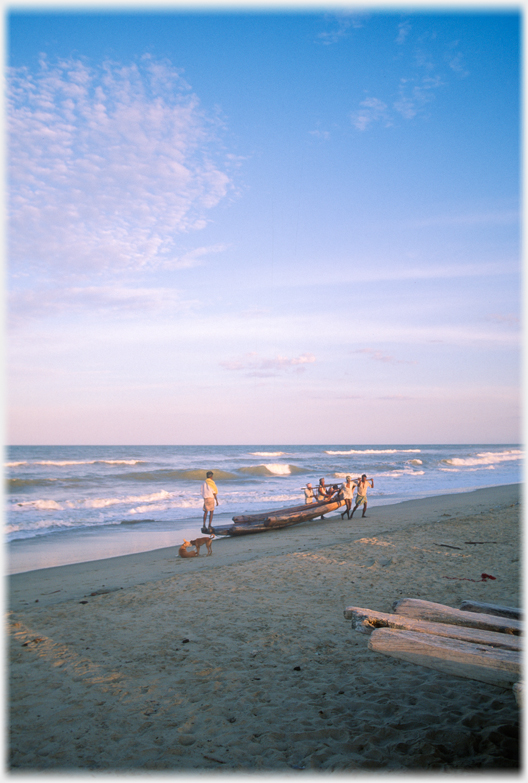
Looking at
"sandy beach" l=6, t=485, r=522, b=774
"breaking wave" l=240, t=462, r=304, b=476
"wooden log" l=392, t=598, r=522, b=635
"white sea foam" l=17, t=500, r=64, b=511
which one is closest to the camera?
"sandy beach" l=6, t=485, r=522, b=774

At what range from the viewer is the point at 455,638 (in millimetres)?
3271

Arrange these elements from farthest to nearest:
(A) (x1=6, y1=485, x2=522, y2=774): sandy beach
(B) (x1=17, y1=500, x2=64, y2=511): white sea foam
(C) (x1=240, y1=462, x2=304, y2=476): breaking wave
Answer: (C) (x1=240, y1=462, x2=304, y2=476): breaking wave < (B) (x1=17, y1=500, x2=64, y2=511): white sea foam < (A) (x1=6, y1=485, x2=522, y2=774): sandy beach

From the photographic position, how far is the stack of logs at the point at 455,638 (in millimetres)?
2844

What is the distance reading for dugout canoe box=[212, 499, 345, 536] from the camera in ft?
43.4

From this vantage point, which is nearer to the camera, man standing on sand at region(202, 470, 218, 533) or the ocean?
man standing on sand at region(202, 470, 218, 533)

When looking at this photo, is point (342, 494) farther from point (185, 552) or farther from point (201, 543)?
point (185, 552)

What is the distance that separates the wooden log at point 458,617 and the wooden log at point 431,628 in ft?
0.21

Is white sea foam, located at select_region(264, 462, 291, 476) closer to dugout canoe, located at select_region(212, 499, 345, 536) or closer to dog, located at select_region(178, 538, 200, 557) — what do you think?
dugout canoe, located at select_region(212, 499, 345, 536)

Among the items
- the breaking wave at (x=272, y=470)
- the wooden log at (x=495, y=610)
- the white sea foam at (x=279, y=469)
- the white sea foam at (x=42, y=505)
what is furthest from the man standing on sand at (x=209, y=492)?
the white sea foam at (x=279, y=469)

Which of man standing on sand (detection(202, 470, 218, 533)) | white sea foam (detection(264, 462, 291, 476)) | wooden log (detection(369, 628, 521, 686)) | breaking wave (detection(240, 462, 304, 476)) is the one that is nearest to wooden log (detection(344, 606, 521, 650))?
wooden log (detection(369, 628, 521, 686))

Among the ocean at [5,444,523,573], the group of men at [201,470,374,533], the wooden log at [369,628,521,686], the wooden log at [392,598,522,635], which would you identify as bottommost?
the ocean at [5,444,523,573]

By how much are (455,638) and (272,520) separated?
34.9 ft

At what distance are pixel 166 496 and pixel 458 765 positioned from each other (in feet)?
71.9

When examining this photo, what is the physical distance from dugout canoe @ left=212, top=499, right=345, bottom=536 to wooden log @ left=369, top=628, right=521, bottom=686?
33.6 ft
